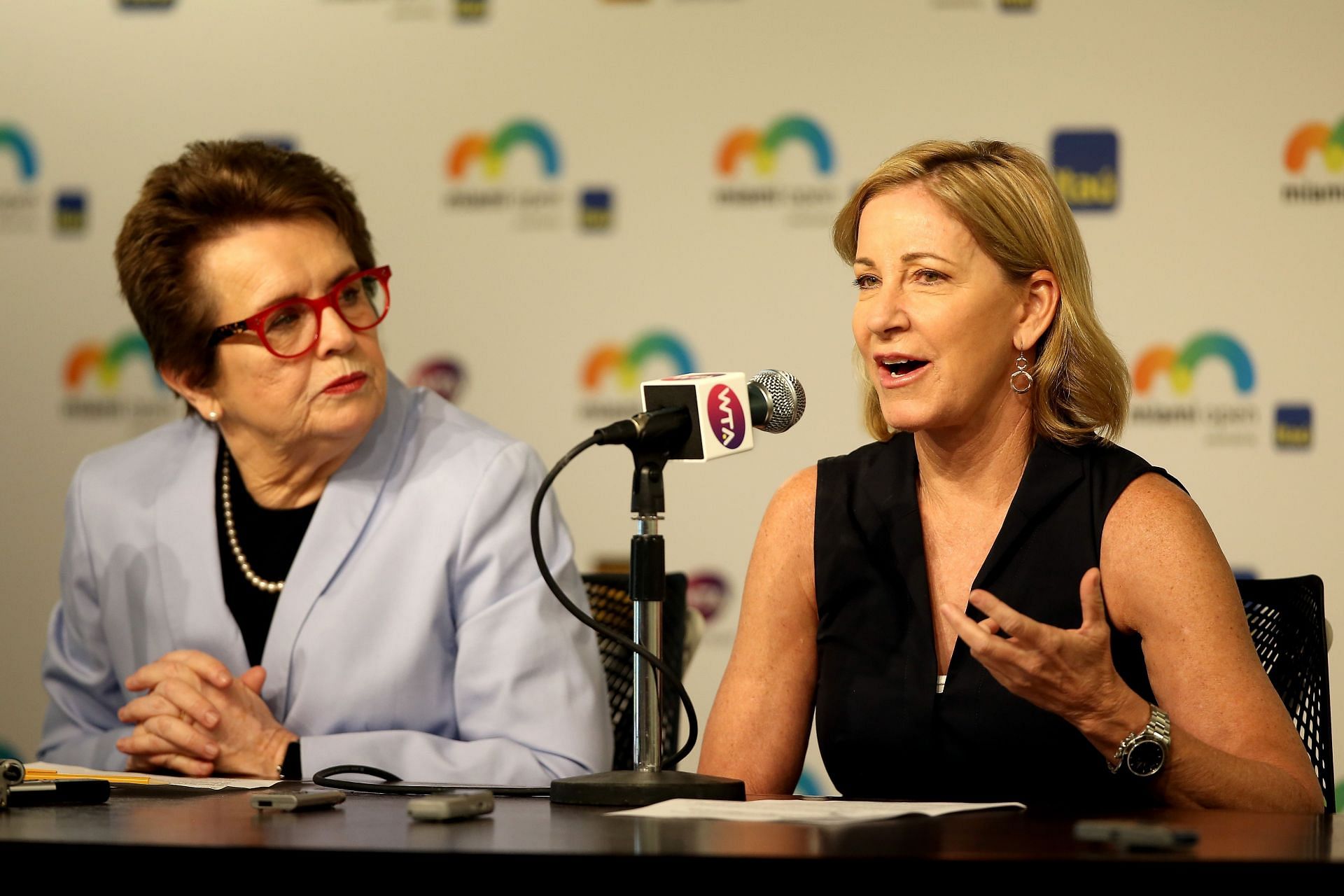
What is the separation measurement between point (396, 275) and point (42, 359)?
102 centimetres

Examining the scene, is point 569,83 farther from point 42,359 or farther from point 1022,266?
point 1022,266

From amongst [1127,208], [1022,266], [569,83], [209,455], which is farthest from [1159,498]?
[569,83]

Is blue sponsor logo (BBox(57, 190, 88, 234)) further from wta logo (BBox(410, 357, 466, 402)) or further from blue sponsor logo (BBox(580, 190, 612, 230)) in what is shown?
blue sponsor logo (BBox(580, 190, 612, 230))

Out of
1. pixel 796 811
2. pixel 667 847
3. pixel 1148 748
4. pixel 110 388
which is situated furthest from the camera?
pixel 110 388

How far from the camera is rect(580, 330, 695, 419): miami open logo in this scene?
378 centimetres

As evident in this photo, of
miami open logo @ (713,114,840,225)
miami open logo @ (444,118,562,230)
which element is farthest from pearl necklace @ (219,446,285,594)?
miami open logo @ (713,114,840,225)

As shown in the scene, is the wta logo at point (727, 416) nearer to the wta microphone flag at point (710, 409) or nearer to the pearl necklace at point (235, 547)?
the wta microphone flag at point (710, 409)

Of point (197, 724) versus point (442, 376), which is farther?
point (442, 376)

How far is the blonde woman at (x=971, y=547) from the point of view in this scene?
180cm

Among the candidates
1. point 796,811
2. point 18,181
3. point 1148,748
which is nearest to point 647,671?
point 796,811

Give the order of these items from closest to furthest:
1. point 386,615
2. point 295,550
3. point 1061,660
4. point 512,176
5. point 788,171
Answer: point 1061,660
point 386,615
point 295,550
point 788,171
point 512,176

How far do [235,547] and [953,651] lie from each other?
3.87 ft

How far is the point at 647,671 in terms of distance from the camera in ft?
4.88

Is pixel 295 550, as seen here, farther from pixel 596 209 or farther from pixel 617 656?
pixel 596 209
